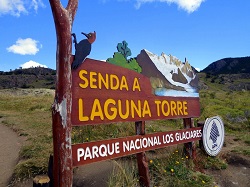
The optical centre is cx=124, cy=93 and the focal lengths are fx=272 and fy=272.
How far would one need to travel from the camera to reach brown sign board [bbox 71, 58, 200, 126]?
3.72 metres

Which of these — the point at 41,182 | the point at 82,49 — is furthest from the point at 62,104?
the point at 41,182

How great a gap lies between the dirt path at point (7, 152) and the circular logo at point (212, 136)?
169 inches

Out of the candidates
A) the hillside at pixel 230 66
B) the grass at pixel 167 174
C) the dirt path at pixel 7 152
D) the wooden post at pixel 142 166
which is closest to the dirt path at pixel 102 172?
the dirt path at pixel 7 152

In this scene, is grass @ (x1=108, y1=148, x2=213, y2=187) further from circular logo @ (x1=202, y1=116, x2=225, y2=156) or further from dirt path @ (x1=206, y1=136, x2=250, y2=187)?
circular logo @ (x1=202, y1=116, x2=225, y2=156)

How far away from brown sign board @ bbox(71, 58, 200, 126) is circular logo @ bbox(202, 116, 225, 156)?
1318mm

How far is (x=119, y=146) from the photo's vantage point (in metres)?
4.14

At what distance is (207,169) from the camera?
596 cm

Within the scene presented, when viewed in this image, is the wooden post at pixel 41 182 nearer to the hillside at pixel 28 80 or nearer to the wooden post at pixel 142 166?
the wooden post at pixel 142 166

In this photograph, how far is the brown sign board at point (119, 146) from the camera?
11.6 ft

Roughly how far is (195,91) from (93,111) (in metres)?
3.60

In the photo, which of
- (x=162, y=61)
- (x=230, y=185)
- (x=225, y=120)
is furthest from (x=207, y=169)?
(x=225, y=120)

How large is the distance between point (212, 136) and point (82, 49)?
429 cm

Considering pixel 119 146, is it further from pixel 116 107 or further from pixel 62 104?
pixel 62 104

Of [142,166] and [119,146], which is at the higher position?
[119,146]
